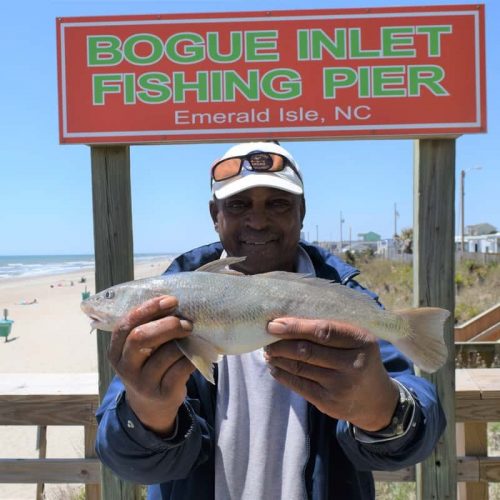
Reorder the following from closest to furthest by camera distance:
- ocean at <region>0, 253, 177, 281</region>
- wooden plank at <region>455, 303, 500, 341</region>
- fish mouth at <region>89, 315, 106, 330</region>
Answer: fish mouth at <region>89, 315, 106, 330</region> → wooden plank at <region>455, 303, 500, 341</region> → ocean at <region>0, 253, 177, 281</region>

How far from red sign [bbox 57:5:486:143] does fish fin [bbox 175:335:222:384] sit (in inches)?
54.9

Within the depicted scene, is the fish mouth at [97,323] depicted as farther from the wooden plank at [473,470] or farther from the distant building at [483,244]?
the distant building at [483,244]

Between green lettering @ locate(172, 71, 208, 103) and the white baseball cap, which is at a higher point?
green lettering @ locate(172, 71, 208, 103)

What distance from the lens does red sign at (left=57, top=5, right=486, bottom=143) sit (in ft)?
9.35

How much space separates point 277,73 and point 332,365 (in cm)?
177

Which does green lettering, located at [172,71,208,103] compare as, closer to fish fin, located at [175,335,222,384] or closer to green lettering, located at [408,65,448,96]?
green lettering, located at [408,65,448,96]

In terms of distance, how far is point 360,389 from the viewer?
1.86 meters

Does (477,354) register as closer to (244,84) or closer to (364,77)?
(364,77)

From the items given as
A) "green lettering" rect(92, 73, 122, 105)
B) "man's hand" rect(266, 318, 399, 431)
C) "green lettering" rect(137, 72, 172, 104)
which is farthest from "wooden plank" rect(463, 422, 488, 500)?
"green lettering" rect(92, 73, 122, 105)

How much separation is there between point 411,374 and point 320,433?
0.49 meters

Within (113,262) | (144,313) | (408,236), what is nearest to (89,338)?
(113,262)

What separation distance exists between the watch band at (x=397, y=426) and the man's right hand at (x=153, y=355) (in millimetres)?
747

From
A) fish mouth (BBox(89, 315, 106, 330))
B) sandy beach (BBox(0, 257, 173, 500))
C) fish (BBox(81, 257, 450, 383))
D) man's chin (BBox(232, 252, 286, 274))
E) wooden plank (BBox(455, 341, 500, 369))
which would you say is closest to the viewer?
fish (BBox(81, 257, 450, 383))

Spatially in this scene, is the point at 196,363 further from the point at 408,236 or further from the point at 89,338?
the point at 408,236
